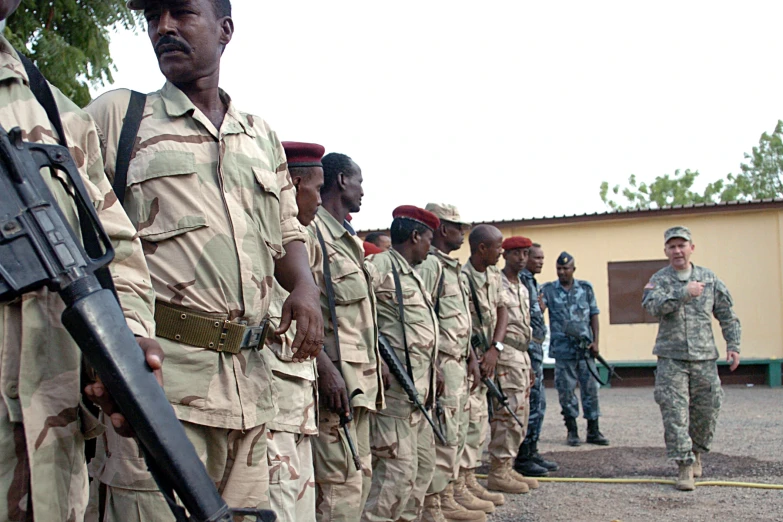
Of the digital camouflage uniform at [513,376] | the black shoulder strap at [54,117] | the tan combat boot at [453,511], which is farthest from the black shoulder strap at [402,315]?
the black shoulder strap at [54,117]

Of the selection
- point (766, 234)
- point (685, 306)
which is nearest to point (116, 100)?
point (685, 306)

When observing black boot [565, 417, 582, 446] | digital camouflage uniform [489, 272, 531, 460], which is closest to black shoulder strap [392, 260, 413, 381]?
digital camouflage uniform [489, 272, 531, 460]

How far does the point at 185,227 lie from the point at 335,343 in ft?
5.96

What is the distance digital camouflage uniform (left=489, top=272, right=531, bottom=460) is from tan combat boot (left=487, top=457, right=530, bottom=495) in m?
0.07

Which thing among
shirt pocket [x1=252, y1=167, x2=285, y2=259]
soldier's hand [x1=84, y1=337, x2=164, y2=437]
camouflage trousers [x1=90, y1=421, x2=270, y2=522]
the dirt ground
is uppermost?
shirt pocket [x1=252, y1=167, x2=285, y2=259]

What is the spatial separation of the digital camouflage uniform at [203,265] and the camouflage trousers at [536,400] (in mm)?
6060

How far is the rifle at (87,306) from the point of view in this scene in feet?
5.70

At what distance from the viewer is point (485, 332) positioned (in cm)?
775

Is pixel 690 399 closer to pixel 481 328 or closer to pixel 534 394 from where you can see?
pixel 534 394

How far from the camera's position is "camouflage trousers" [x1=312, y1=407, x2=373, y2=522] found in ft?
13.4

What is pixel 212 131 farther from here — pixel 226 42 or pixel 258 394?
pixel 258 394

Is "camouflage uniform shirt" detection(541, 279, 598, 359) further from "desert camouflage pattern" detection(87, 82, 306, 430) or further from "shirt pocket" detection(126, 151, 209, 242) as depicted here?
"shirt pocket" detection(126, 151, 209, 242)

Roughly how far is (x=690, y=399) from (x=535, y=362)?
1.85 metres

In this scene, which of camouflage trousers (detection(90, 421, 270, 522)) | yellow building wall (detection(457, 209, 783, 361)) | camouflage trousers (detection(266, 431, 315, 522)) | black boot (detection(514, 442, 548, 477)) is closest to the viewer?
camouflage trousers (detection(90, 421, 270, 522))
